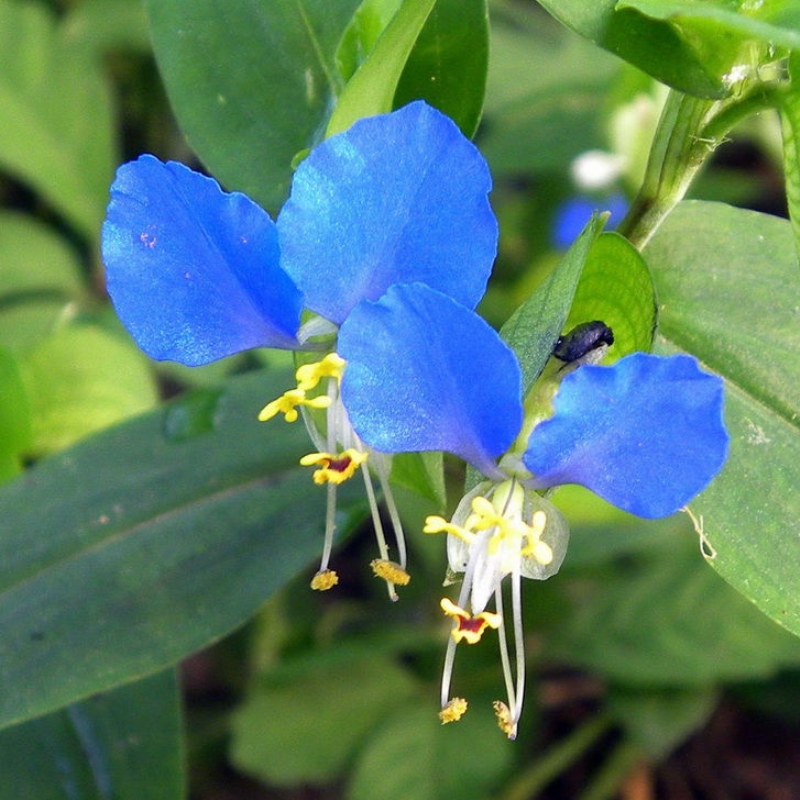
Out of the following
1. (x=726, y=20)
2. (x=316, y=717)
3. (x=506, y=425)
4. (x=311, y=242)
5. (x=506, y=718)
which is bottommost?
(x=316, y=717)

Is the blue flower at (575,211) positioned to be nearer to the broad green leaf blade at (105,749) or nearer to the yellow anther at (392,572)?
the broad green leaf blade at (105,749)

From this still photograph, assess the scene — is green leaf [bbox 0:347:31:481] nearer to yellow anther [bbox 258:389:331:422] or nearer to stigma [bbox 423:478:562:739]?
yellow anther [bbox 258:389:331:422]

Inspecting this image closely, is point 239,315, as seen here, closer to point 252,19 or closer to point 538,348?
point 538,348

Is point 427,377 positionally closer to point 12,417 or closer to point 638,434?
point 638,434

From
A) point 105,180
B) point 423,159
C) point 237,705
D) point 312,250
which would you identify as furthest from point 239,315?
point 105,180

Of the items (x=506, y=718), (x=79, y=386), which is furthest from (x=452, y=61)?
(x=79, y=386)
